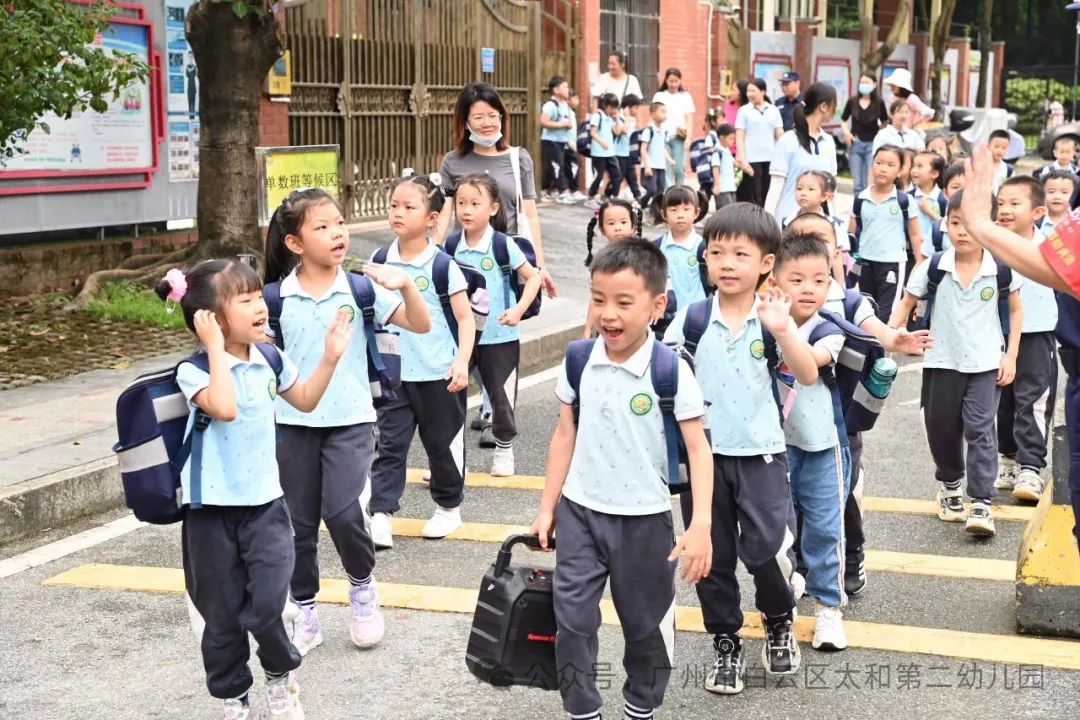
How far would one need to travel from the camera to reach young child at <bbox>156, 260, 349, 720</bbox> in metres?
4.29

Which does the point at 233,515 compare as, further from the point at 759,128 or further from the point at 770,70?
the point at 770,70

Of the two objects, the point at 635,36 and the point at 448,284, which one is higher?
the point at 635,36

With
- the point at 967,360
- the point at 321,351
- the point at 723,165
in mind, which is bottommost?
the point at 967,360

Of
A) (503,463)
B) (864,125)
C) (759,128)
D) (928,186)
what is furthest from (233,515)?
(759,128)

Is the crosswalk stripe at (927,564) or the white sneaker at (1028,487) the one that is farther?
the white sneaker at (1028,487)

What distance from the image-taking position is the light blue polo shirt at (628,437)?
13.8 ft

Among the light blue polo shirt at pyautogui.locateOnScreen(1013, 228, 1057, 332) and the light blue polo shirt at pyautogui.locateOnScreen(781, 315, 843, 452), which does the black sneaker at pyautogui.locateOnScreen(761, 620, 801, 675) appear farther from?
the light blue polo shirt at pyautogui.locateOnScreen(1013, 228, 1057, 332)

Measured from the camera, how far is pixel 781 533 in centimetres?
476

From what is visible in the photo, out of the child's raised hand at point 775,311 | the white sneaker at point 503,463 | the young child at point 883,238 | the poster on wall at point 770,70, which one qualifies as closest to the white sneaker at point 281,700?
the child's raised hand at point 775,311

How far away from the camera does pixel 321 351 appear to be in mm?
5277

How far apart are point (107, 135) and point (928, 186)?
6782 millimetres

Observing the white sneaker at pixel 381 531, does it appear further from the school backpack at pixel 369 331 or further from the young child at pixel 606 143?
the young child at pixel 606 143

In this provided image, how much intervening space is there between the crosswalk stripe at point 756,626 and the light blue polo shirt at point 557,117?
14.2 metres

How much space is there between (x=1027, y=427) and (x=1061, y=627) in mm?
2326
